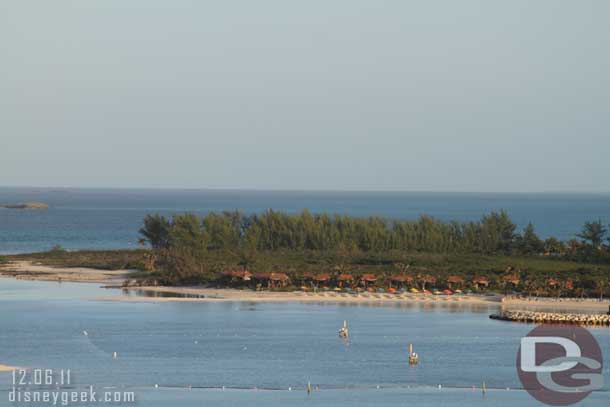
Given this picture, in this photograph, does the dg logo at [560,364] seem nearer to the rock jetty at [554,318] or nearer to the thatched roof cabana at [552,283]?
the rock jetty at [554,318]

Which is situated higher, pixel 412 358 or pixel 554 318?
pixel 554 318

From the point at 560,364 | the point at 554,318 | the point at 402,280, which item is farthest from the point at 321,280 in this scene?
the point at 560,364

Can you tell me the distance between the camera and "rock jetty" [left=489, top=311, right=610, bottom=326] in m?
69.6

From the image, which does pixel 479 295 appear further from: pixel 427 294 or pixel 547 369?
pixel 547 369

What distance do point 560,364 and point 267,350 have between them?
14.6m

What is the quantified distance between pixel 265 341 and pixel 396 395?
51.0ft

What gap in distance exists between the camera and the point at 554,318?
70125 mm

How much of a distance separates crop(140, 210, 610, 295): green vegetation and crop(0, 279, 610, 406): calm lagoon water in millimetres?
11034

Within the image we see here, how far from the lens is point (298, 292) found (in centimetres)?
8594

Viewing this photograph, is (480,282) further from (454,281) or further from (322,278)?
(322,278)

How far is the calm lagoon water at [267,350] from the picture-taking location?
4919 centimetres

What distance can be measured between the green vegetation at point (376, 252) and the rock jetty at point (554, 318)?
10501 millimetres
